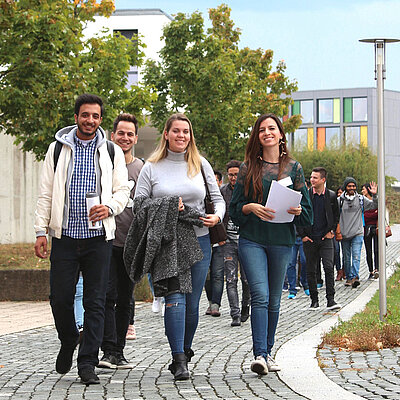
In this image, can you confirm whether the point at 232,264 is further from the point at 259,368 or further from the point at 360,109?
the point at 360,109

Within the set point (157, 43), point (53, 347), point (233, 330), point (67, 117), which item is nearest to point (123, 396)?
point (53, 347)

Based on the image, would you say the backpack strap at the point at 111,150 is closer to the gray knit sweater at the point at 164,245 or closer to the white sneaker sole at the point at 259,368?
the gray knit sweater at the point at 164,245

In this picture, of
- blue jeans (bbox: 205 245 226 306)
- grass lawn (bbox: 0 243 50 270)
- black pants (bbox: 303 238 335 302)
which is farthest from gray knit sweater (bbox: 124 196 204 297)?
grass lawn (bbox: 0 243 50 270)

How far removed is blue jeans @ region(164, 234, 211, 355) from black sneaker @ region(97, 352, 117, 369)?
64 centimetres

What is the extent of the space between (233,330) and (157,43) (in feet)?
123

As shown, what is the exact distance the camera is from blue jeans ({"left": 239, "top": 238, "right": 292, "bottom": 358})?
6.65m

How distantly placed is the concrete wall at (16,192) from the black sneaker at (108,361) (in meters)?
17.7

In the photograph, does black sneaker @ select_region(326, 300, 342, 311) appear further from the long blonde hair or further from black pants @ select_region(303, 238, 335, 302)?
the long blonde hair

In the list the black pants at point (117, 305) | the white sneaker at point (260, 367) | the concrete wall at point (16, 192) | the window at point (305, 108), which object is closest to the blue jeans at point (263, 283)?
the white sneaker at point (260, 367)

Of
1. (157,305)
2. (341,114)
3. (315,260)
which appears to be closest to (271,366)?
(157,305)

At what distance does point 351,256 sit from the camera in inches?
666

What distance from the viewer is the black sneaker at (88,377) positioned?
6.26m

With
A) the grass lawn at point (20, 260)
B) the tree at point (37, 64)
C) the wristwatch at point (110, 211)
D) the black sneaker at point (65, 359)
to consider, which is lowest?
the grass lawn at point (20, 260)

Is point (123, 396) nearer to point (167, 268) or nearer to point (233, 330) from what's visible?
point (167, 268)
